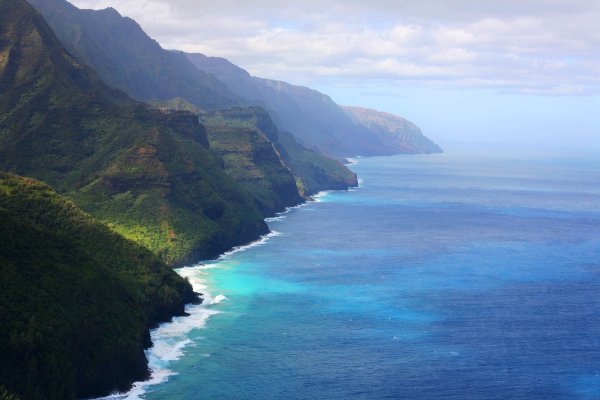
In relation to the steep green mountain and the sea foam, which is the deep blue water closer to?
the sea foam

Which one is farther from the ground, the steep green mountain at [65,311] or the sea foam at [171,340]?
the steep green mountain at [65,311]

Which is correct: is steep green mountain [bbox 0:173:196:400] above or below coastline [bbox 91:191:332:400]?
above

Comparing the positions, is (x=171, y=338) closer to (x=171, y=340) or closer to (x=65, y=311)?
(x=171, y=340)

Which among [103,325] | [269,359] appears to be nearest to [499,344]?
[269,359]

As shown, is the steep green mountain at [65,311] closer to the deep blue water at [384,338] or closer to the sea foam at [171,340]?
the sea foam at [171,340]

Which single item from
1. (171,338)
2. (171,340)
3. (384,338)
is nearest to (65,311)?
(171,340)

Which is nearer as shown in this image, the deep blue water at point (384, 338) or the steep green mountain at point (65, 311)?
the steep green mountain at point (65, 311)

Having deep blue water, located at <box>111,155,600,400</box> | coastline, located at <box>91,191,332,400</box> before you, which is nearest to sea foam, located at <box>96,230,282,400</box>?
coastline, located at <box>91,191,332,400</box>

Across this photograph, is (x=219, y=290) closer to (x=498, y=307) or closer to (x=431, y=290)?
(x=431, y=290)

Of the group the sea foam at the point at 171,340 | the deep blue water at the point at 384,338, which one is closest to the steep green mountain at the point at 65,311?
the sea foam at the point at 171,340
